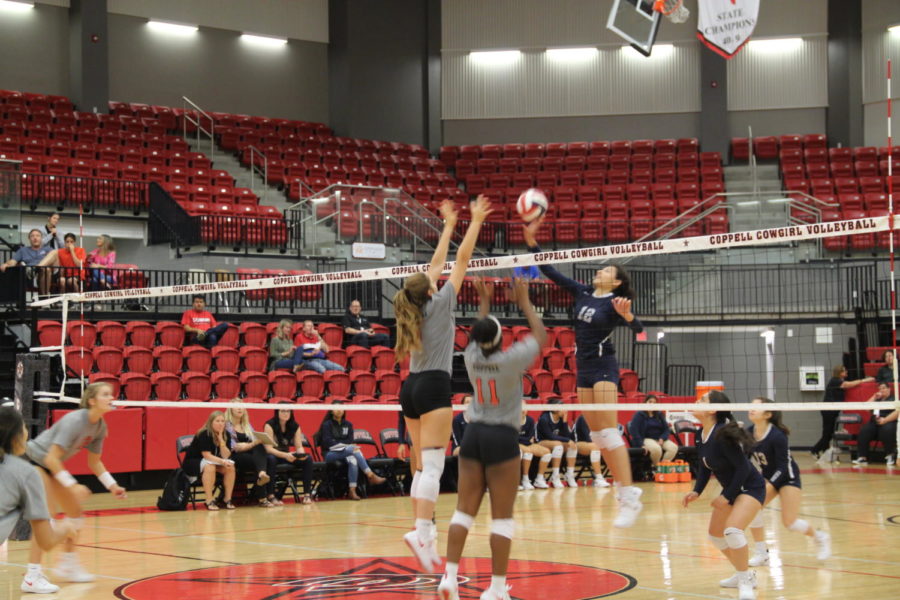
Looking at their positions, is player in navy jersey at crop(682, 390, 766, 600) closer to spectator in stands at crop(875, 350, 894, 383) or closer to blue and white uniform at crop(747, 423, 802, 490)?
blue and white uniform at crop(747, 423, 802, 490)

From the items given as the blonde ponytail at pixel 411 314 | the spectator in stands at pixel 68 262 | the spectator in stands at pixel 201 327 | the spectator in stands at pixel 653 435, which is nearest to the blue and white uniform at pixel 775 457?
the blonde ponytail at pixel 411 314

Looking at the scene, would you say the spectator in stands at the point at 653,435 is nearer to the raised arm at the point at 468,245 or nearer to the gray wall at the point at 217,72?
the raised arm at the point at 468,245

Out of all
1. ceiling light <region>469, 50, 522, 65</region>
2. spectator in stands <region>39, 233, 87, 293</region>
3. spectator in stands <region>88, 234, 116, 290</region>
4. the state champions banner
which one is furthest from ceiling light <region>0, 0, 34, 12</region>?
the state champions banner

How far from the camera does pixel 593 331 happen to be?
7.27 m

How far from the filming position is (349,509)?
488 inches

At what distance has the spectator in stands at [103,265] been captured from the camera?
16.2 meters

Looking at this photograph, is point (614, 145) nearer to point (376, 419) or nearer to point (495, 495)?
point (376, 419)

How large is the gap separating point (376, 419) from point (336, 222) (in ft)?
18.0

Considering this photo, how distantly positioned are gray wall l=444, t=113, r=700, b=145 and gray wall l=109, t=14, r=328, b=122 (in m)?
3.88

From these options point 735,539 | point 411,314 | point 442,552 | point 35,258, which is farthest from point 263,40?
point 735,539

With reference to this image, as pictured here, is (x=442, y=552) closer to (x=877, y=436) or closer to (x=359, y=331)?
(x=359, y=331)

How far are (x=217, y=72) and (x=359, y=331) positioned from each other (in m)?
13.8

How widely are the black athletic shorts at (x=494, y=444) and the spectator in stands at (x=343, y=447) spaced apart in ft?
25.4

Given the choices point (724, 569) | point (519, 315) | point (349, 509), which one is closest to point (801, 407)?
point (724, 569)
